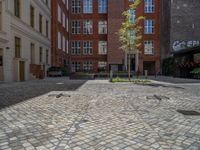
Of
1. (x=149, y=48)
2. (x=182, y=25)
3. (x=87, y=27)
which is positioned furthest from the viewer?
(x=87, y=27)

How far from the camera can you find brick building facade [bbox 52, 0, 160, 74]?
141 ft

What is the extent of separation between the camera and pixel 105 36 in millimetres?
45344

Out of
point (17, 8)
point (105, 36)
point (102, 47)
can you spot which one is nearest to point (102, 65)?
point (102, 47)

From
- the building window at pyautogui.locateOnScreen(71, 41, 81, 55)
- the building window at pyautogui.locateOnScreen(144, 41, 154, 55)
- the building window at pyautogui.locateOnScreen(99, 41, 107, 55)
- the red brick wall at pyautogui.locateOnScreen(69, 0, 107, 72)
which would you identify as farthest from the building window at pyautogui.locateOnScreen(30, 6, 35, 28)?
the building window at pyautogui.locateOnScreen(144, 41, 154, 55)

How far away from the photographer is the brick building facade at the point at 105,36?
1687 inches

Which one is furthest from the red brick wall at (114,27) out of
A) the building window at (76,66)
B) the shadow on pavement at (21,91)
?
the shadow on pavement at (21,91)

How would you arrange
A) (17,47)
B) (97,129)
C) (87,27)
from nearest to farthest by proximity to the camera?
(97,129) → (17,47) → (87,27)

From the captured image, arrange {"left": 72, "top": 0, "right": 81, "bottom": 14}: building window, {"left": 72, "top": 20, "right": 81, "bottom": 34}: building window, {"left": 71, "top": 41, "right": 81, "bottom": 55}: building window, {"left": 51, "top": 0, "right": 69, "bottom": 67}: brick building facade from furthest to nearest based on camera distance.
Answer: {"left": 71, "top": 41, "right": 81, "bottom": 55}: building window < {"left": 72, "top": 20, "right": 81, "bottom": 34}: building window < {"left": 72, "top": 0, "right": 81, "bottom": 14}: building window < {"left": 51, "top": 0, "right": 69, "bottom": 67}: brick building facade

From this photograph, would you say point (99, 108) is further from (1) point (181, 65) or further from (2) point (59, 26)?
(2) point (59, 26)

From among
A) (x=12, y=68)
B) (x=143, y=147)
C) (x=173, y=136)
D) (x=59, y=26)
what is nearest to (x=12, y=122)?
(x=143, y=147)

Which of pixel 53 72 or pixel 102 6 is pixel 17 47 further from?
pixel 102 6

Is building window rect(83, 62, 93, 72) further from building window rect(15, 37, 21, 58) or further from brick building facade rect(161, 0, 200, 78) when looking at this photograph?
building window rect(15, 37, 21, 58)

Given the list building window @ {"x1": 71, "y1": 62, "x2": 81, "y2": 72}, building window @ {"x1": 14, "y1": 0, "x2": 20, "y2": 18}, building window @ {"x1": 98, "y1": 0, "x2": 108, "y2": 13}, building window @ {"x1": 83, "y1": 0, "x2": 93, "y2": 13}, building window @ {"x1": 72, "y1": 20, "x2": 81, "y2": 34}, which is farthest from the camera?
building window @ {"x1": 71, "y1": 62, "x2": 81, "y2": 72}

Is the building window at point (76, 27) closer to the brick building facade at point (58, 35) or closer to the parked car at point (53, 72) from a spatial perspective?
the brick building facade at point (58, 35)
